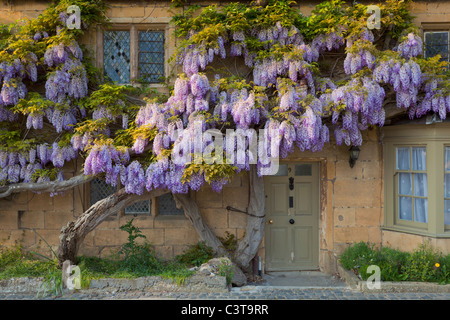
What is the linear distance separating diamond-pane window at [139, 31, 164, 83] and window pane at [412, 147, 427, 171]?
17.0ft

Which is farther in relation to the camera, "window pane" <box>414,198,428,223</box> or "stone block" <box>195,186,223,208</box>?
"stone block" <box>195,186,223,208</box>

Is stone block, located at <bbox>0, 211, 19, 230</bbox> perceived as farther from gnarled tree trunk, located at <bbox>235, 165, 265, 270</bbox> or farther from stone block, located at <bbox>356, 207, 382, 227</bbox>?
stone block, located at <bbox>356, 207, 382, 227</bbox>

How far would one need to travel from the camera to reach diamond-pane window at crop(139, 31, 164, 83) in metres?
6.78

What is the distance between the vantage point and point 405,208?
6.50 metres

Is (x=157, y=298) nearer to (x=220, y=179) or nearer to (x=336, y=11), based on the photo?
(x=220, y=179)

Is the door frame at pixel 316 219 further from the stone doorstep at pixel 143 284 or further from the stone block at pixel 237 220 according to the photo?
the stone doorstep at pixel 143 284

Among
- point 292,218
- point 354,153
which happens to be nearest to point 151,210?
point 292,218

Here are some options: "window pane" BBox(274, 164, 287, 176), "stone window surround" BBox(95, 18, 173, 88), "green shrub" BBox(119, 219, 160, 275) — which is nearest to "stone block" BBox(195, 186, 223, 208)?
"window pane" BBox(274, 164, 287, 176)

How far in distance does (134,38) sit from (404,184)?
6094 millimetres

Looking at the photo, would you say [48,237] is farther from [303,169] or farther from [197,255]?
[303,169]

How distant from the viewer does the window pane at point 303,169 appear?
22.5 feet

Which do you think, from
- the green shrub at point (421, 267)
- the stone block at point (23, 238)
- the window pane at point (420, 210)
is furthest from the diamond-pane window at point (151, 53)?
the green shrub at point (421, 267)

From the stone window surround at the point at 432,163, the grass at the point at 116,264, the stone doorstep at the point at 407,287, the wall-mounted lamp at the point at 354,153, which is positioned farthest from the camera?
the wall-mounted lamp at the point at 354,153

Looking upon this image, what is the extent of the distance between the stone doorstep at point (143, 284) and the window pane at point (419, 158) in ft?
13.7
